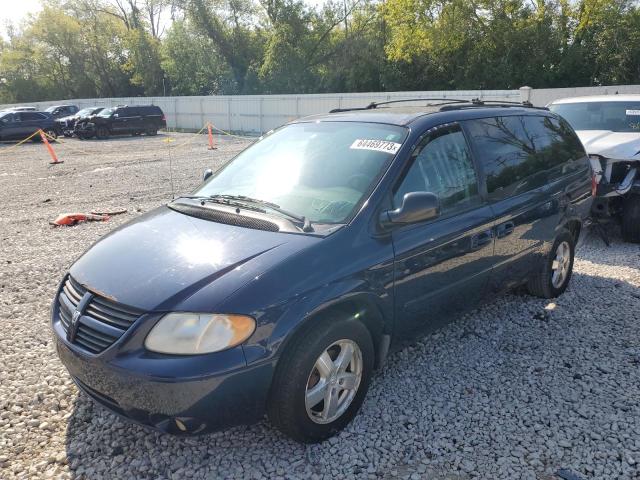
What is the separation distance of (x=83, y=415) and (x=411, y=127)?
2798 millimetres

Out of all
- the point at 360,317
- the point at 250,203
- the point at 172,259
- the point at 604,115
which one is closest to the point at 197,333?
the point at 172,259

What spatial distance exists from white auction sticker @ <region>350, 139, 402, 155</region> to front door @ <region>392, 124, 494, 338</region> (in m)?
0.14

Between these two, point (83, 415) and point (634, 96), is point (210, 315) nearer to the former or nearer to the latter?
point (83, 415)

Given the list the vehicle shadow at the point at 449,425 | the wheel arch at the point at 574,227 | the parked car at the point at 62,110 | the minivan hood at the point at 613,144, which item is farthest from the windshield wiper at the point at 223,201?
the parked car at the point at 62,110

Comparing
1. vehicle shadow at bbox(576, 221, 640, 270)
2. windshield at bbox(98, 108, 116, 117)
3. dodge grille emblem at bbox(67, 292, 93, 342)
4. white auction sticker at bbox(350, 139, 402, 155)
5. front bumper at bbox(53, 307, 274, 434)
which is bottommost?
windshield at bbox(98, 108, 116, 117)

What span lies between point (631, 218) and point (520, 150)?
3.28 meters

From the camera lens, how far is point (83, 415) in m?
3.24

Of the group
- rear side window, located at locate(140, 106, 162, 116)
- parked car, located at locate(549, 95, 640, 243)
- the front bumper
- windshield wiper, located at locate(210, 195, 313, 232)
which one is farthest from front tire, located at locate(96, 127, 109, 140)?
the front bumper

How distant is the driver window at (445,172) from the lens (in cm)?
338

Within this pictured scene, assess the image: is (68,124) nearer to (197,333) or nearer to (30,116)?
(30,116)

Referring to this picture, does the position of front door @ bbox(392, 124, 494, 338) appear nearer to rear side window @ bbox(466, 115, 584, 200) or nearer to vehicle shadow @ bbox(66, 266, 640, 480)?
rear side window @ bbox(466, 115, 584, 200)

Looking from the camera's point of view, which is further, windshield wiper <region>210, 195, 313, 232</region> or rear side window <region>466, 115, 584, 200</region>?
rear side window <region>466, 115, 584, 200</region>

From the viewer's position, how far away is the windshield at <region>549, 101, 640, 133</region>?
290 inches

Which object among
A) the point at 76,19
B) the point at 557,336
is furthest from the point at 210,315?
the point at 76,19
